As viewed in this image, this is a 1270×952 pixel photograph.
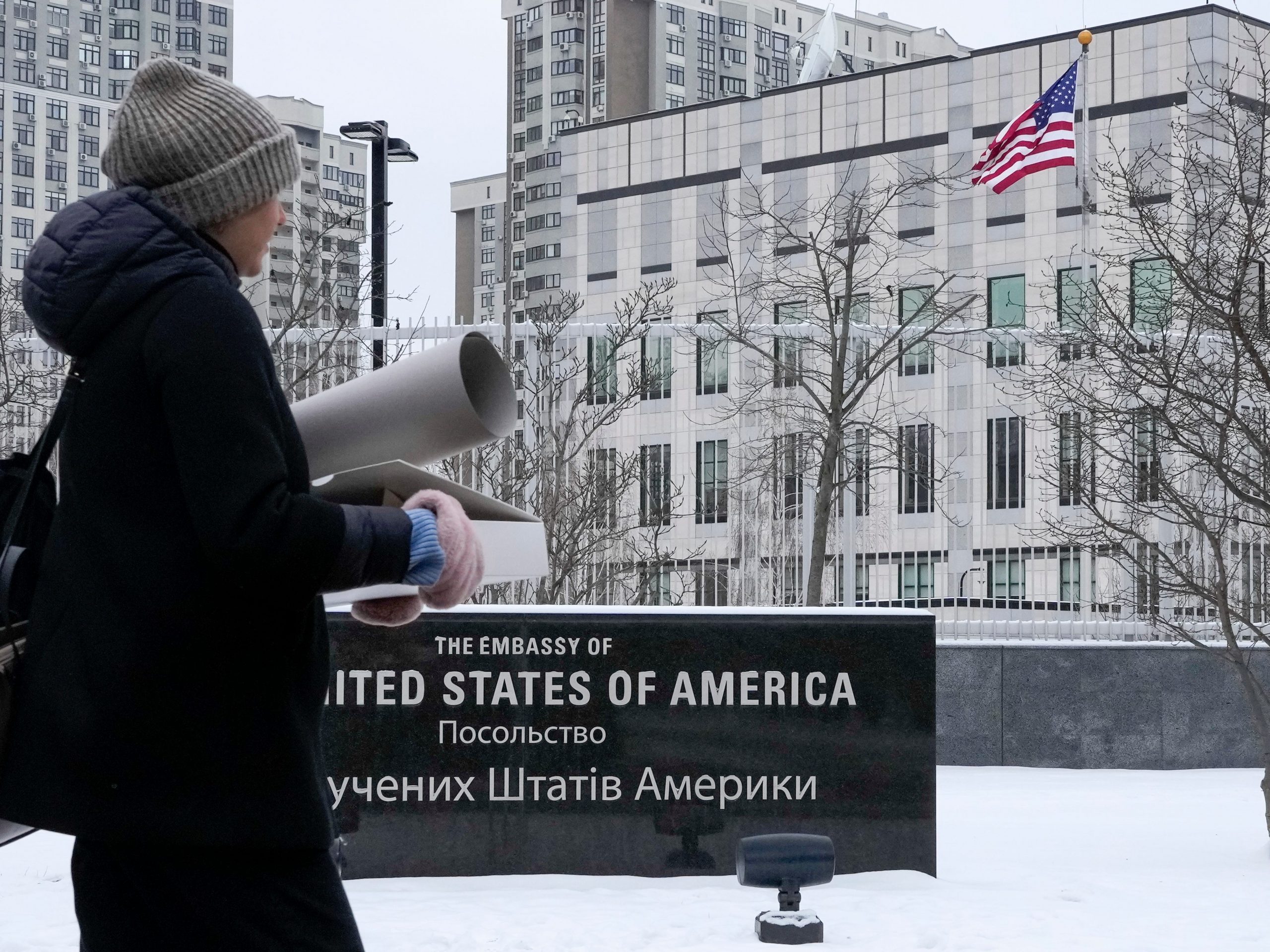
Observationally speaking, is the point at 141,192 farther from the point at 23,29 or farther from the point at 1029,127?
the point at 23,29

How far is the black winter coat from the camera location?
6.38 feet

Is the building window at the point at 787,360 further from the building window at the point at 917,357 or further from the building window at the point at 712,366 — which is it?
the building window at the point at 917,357

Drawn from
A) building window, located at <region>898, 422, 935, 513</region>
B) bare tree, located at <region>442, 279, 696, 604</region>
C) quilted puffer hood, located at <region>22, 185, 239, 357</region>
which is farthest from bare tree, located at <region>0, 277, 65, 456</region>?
quilted puffer hood, located at <region>22, 185, 239, 357</region>

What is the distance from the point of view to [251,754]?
2016 mm

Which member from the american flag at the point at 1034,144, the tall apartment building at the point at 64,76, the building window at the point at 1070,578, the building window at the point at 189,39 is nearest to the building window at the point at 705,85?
the tall apartment building at the point at 64,76

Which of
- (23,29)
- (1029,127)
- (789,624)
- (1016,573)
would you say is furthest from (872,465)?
(23,29)

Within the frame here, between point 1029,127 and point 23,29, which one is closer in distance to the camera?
point 1029,127

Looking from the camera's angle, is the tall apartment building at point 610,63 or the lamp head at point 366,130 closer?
the lamp head at point 366,130

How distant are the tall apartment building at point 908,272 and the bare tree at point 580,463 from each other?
19 cm

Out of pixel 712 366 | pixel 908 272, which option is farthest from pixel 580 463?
pixel 908 272

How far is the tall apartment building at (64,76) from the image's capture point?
138m

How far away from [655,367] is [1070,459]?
3232mm

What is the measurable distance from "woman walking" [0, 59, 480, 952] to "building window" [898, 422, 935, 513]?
1226cm

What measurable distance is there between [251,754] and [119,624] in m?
0.22
